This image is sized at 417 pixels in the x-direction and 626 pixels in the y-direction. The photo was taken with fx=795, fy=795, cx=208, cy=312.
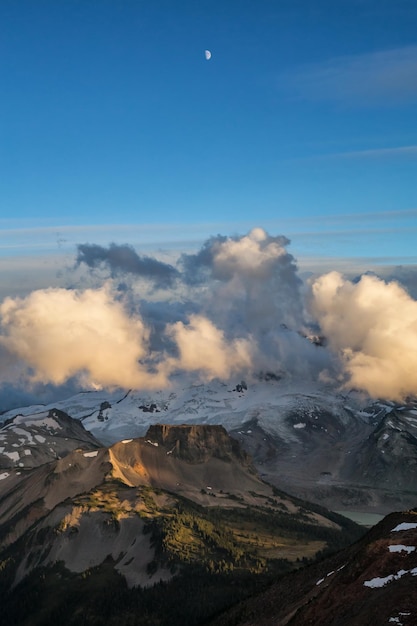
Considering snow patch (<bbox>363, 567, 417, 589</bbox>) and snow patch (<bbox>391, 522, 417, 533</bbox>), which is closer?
snow patch (<bbox>363, 567, 417, 589</bbox>)

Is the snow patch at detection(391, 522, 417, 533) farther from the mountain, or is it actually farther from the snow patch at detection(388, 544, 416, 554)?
the snow patch at detection(388, 544, 416, 554)

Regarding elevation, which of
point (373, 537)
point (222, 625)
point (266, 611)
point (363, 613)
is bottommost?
point (222, 625)

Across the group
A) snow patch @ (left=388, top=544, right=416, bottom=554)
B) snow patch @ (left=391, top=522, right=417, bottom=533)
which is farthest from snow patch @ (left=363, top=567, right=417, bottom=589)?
snow patch @ (left=391, top=522, right=417, bottom=533)

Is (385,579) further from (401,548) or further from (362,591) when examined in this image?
(401,548)

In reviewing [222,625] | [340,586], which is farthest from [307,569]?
[340,586]

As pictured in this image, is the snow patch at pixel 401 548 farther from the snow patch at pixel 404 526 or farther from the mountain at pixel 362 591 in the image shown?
the snow patch at pixel 404 526

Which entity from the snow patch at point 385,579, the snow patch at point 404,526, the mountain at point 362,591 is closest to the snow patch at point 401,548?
the mountain at point 362,591

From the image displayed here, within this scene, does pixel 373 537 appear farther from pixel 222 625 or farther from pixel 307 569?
pixel 222 625

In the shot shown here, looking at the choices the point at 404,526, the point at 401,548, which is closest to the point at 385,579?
the point at 401,548
